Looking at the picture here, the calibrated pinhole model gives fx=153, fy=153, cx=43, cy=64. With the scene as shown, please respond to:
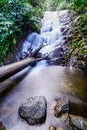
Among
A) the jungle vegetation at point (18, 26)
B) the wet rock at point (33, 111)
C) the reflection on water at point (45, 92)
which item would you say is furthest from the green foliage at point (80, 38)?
the wet rock at point (33, 111)

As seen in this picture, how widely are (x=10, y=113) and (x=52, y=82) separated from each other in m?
2.45

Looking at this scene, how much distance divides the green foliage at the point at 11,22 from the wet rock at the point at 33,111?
13.1ft

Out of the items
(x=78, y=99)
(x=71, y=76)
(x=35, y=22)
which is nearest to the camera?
(x=78, y=99)

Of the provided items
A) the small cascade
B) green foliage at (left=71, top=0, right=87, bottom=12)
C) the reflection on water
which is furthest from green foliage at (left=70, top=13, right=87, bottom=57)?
the reflection on water

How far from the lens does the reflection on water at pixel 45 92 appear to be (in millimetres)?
3359

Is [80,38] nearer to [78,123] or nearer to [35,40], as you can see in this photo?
[35,40]

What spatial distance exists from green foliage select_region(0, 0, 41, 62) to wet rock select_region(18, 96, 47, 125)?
3.98m

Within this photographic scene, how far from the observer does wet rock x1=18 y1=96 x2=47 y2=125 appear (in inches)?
128

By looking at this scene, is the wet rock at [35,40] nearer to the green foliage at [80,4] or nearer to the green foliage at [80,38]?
the green foliage at [80,38]

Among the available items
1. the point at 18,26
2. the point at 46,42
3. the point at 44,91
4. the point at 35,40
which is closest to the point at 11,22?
→ the point at 18,26

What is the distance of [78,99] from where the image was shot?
436 cm

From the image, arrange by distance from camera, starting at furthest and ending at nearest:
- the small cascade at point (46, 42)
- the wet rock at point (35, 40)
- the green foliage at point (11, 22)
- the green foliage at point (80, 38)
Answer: the wet rock at point (35, 40), the small cascade at point (46, 42), the green foliage at point (80, 38), the green foliage at point (11, 22)

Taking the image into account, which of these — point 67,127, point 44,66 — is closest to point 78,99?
point 67,127

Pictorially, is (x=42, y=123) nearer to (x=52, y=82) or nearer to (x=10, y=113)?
(x=10, y=113)
